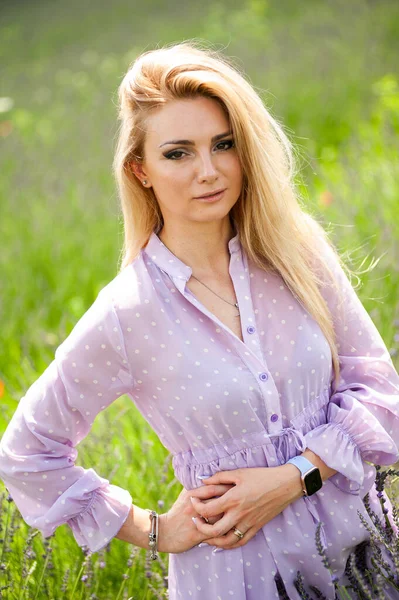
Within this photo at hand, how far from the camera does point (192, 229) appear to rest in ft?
6.82

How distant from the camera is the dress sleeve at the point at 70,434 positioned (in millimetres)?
1957

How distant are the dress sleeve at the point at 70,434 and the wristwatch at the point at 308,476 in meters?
0.45

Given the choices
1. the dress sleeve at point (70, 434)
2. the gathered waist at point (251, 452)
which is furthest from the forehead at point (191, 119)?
the gathered waist at point (251, 452)

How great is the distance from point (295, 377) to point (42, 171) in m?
5.06

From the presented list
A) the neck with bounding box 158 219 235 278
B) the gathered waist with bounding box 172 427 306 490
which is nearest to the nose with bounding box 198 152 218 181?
the neck with bounding box 158 219 235 278

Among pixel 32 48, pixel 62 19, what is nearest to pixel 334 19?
pixel 32 48

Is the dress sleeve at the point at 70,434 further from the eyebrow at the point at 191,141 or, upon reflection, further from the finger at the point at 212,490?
the eyebrow at the point at 191,141

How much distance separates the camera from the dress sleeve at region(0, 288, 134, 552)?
1.96m

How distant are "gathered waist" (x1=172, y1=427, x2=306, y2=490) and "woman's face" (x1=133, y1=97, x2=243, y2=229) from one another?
1.78 ft

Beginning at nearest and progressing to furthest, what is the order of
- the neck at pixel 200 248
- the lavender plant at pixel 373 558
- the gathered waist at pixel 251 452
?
the lavender plant at pixel 373 558 → the gathered waist at pixel 251 452 → the neck at pixel 200 248

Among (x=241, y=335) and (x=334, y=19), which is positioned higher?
(x=334, y=19)

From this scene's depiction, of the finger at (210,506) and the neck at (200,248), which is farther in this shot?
the neck at (200,248)

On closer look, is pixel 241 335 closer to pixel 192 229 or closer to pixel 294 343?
pixel 294 343

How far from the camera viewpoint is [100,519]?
203 centimetres
